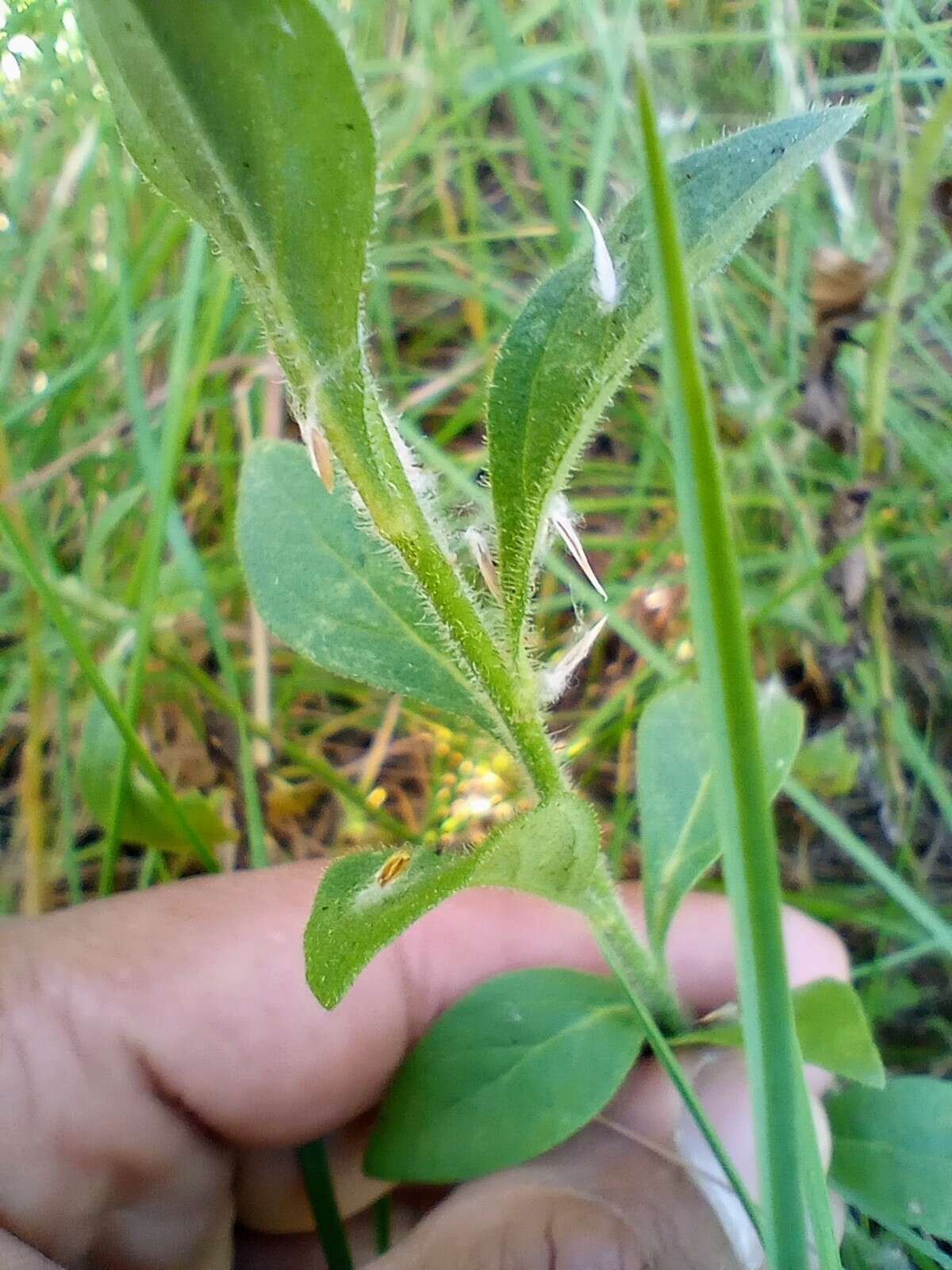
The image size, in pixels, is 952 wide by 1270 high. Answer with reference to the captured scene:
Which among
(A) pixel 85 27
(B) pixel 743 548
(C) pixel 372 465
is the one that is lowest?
(B) pixel 743 548

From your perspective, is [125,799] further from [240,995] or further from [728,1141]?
[728,1141]

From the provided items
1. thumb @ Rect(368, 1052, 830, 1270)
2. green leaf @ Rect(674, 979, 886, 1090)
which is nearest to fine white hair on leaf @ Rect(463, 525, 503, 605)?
green leaf @ Rect(674, 979, 886, 1090)

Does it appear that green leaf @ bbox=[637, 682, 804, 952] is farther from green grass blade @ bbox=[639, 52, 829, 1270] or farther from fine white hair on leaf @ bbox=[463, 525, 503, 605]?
green grass blade @ bbox=[639, 52, 829, 1270]

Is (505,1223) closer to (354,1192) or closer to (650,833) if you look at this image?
(650,833)

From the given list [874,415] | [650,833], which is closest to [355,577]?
[650,833]

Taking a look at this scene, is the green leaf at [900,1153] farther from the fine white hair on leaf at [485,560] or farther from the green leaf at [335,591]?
Result: the fine white hair on leaf at [485,560]

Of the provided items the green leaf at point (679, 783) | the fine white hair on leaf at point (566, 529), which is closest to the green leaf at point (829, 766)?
the green leaf at point (679, 783)
